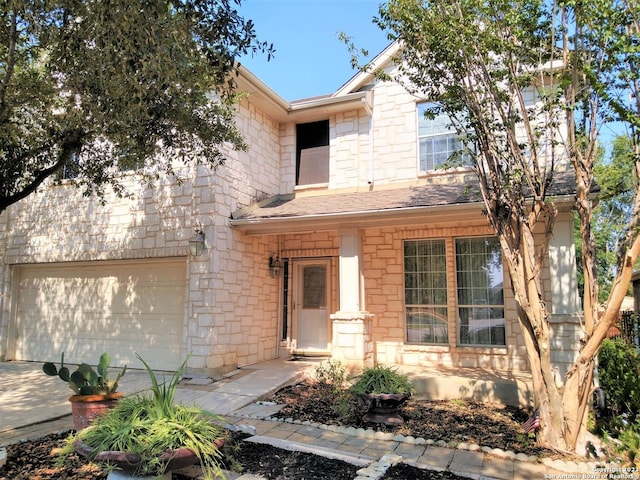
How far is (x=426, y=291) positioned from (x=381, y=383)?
12.6ft

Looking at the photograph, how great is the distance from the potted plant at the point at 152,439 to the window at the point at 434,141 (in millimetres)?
7166

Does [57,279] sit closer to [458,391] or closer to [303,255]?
[303,255]

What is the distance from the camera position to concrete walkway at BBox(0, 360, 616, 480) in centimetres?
404

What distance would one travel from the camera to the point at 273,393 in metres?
6.86

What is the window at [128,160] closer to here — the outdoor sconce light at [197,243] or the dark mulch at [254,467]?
the outdoor sconce light at [197,243]

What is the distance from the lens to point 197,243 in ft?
26.1

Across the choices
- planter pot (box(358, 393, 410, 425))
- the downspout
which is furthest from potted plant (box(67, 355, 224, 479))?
the downspout

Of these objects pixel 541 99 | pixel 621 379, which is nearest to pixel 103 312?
pixel 541 99

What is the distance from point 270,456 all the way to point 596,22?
215 inches

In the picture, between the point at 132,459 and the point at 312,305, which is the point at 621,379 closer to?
the point at 312,305

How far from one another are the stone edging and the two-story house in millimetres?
2353

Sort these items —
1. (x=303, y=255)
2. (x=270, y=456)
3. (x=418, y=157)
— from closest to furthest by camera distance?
1. (x=270, y=456)
2. (x=418, y=157)
3. (x=303, y=255)

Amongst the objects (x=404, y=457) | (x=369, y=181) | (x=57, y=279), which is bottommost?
(x=404, y=457)

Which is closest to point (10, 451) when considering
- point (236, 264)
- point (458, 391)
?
point (236, 264)
